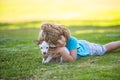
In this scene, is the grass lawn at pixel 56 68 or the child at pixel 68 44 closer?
the grass lawn at pixel 56 68

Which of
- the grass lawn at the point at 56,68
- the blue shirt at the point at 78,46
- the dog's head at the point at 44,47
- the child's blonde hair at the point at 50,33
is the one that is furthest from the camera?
the blue shirt at the point at 78,46

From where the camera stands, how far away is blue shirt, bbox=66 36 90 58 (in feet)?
37.3

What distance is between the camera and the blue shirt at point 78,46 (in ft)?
37.3

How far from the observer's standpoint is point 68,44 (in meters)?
11.4

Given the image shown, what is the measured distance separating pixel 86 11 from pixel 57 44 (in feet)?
86.6

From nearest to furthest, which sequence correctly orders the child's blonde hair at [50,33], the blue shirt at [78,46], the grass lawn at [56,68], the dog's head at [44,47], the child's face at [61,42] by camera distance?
the grass lawn at [56,68] → the dog's head at [44,47] → the child's blonde hair at [50,33] → the child's face at [61,42] → the blue shirt at [78,46]

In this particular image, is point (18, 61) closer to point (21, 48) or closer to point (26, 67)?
point (26, 67)

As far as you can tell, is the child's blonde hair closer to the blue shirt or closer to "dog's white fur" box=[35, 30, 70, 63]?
"dog's white fur" box=[35, 30, 70, 63]

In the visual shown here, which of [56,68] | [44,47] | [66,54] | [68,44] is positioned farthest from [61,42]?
[56,68]

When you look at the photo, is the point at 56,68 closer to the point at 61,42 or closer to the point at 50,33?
the point at 61,42

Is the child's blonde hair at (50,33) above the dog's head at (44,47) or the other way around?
above

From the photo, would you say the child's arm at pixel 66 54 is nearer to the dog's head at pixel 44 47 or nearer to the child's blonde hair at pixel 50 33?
the child's blonde hair at pixel 50 33

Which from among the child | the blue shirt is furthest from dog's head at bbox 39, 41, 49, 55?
the blue shirt

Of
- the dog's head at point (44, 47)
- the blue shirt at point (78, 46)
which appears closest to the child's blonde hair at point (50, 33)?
the dog's head at point (44, 47)
